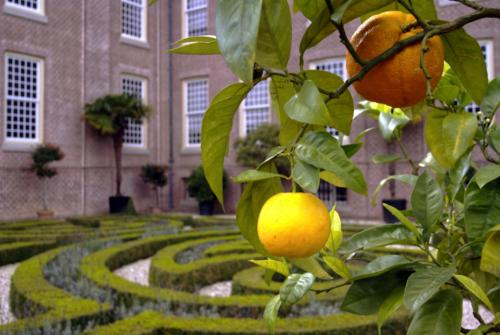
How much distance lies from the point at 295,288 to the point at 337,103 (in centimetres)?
39

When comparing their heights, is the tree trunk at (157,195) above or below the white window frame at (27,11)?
below

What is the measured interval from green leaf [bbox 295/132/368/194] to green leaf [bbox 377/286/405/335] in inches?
14.6

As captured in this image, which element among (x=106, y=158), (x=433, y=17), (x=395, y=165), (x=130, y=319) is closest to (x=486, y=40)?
(x=395, y=165)

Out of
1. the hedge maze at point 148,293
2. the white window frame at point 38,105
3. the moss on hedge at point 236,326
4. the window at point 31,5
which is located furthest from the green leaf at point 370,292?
the window at point 31,5

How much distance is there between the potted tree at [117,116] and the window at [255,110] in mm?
2956

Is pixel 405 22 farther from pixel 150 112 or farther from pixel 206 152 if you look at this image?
pixel 150 112

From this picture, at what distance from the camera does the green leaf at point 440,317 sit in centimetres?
74

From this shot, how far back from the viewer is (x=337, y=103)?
0.70 meters

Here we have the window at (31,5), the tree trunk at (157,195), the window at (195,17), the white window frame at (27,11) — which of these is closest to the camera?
the white window frame at (27,11)

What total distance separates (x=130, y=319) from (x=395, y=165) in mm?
10112

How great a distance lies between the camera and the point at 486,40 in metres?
11.7

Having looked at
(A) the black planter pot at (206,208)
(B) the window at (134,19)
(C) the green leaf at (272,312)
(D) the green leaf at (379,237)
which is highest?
(B) the window at (134,19)

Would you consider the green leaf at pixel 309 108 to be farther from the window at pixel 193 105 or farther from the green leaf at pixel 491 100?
the window at pixel 193 105

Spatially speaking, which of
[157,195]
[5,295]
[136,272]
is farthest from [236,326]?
[157,195]
